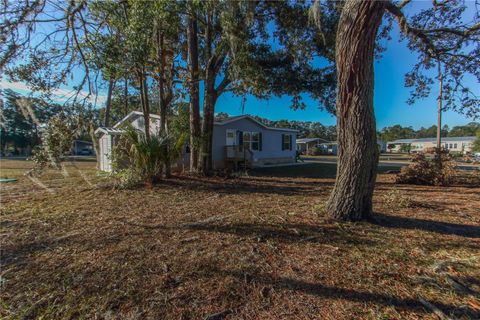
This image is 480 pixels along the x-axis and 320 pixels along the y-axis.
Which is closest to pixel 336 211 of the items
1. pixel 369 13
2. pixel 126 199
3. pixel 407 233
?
pixel 407 233

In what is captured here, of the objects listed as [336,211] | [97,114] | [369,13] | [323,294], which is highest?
[369,13]

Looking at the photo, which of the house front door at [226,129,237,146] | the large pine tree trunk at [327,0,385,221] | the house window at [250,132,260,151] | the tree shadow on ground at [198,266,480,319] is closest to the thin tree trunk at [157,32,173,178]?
the house front door at [226,129,237,146]

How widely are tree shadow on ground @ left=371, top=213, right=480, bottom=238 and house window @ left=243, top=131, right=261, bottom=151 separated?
11.1 meters

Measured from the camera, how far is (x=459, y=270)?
7.76ft

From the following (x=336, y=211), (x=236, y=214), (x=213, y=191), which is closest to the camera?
(x=336, y=211)

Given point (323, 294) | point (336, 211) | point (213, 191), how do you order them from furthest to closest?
1. point (213, 191)
2. point (336, 211)
3. point (323, 294)

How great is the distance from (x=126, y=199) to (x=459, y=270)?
6000 mm

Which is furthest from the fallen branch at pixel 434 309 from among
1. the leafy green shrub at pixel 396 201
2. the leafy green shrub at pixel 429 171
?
the leafy green shrub at pixel 429 171

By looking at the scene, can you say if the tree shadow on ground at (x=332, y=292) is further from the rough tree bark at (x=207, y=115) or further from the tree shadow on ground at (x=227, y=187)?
the rough tree bark at (x=207, y=115)

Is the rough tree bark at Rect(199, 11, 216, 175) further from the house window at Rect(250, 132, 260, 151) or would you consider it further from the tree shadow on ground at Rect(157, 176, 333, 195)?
the house window at Rect(250, 132, 260, 151)

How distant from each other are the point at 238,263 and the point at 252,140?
1295 centimetres

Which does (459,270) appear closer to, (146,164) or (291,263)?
(291,263)

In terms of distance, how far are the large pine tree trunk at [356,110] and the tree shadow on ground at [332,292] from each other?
5.92 feet

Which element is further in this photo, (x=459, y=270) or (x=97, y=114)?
(x=97, y=114)
